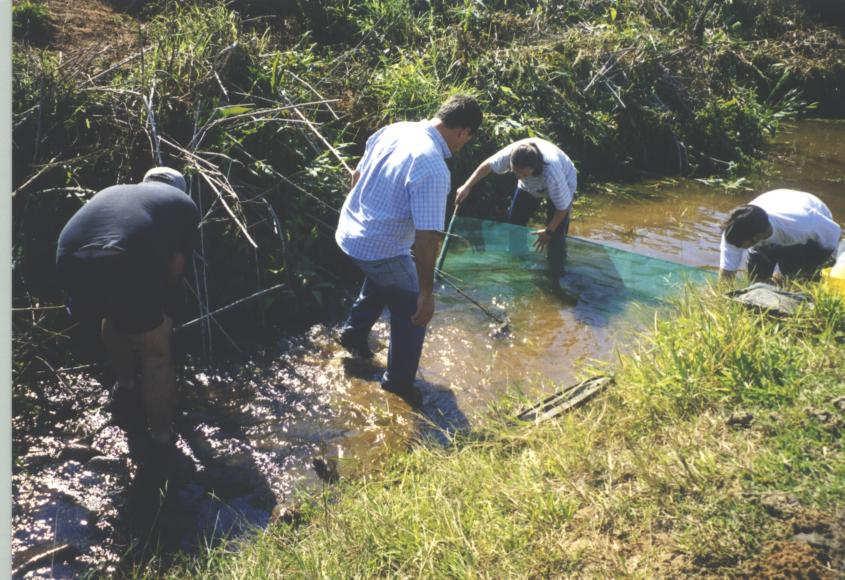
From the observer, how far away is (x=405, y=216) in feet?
11.7

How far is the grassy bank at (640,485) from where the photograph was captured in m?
2.34

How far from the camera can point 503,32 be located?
8930 millimetres

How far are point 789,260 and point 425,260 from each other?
2956 millimetres

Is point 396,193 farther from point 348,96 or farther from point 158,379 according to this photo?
point 348,96

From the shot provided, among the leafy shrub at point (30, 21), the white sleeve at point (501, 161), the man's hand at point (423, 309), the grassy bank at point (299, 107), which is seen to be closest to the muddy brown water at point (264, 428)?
the grassy bank at point (299, 107)

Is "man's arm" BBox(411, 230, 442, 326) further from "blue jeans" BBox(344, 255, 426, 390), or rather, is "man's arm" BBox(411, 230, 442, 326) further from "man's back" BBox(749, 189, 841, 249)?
"man's back" BBox(749, 189, 841, 249)

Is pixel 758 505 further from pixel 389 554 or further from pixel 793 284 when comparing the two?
pixel 793 284

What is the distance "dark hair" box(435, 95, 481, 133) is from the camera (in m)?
3.50

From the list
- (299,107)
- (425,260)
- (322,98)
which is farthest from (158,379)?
(322,98)

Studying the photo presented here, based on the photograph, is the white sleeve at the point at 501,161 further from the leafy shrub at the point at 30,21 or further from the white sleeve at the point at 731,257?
the leafy shrub at the point at 30,21

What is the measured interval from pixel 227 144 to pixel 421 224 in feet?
7.37

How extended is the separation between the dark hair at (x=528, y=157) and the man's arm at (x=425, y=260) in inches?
70.7

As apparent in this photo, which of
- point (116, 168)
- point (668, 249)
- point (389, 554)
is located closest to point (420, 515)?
point (389, 554)

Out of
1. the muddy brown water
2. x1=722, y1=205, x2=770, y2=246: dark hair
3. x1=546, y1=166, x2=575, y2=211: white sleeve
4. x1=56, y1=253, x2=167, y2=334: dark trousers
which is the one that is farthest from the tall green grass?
x1=722, y1=205, x2=770, y2=246: dark hair
